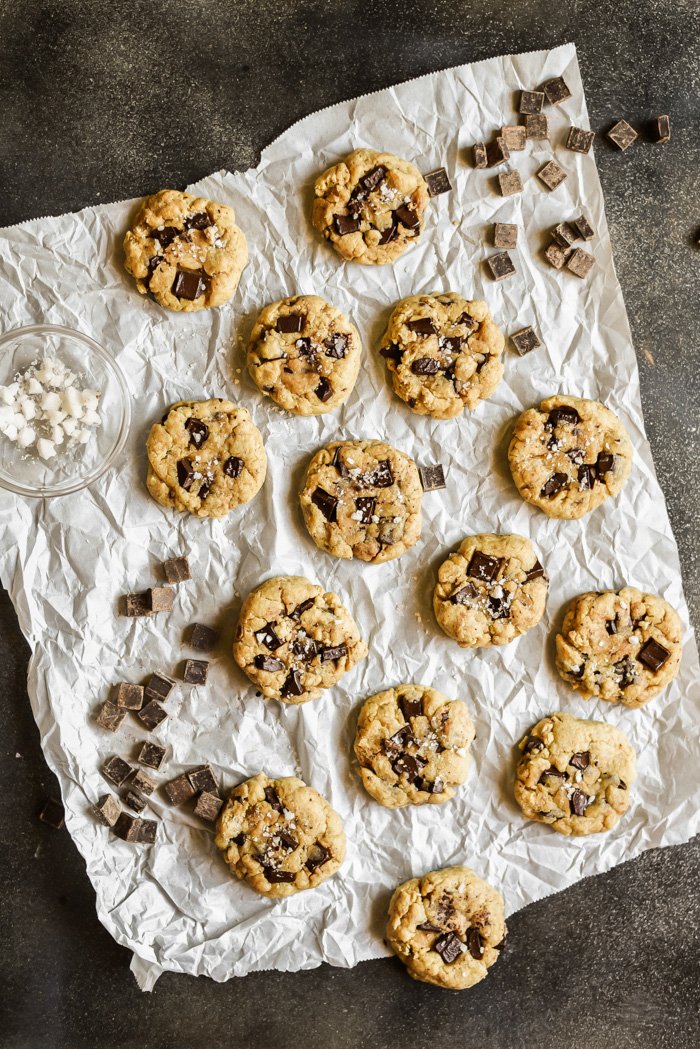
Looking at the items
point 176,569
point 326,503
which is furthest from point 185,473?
point 326,503

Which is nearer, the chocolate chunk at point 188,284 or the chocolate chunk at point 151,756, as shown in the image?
the chocolate chunk at point 188,284

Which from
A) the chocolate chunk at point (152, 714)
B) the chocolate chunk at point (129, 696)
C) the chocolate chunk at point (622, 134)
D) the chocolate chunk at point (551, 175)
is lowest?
the chocolate chunk at point (152, 714)

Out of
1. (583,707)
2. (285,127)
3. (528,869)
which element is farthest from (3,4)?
(528,869)

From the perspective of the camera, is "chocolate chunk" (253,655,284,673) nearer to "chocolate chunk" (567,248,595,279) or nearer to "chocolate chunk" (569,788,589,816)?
"chocolate chunk" (569,788,589,816)

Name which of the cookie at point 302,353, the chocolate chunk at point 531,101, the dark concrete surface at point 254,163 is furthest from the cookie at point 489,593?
A: the chocolate chunk at point 531,101

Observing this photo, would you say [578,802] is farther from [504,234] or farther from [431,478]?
[504,234]

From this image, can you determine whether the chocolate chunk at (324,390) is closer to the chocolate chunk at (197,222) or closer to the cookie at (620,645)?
the chocolate chunk at (197,222)
